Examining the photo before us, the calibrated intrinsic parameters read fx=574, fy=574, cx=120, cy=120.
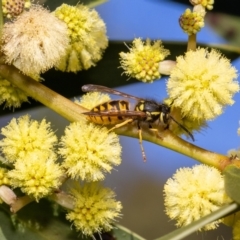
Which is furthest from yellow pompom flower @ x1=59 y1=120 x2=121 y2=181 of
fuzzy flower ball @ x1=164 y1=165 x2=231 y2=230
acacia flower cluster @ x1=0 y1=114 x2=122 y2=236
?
fuzzy flower ball @ x1=164 y1=165 x2=231 y2=230

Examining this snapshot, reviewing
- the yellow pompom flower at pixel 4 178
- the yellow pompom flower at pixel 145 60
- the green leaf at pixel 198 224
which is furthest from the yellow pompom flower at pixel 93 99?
the green leaf at pixel 198 224

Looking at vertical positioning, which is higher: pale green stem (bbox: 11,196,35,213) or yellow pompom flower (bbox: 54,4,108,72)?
yellow pompom flower (bbox: 54,4,108,72)

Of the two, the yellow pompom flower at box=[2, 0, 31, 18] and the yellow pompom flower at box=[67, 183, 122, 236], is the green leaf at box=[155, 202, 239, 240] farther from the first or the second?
the yellow pompom flower at box=[2, 0, 31, 18]

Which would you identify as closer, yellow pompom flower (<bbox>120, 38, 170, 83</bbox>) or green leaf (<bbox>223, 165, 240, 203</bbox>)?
green leaf (<bbox>223, 165, 240, 203</bbox>)

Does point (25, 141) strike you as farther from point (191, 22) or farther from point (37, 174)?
point (191, 22)

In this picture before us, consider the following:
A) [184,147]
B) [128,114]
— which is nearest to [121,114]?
[128,114]

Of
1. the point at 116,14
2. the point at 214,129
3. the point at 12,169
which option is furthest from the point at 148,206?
the point at 12,169
